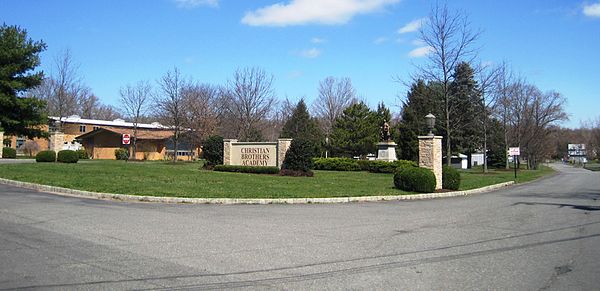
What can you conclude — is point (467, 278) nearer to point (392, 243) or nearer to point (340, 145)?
point (392, 243)

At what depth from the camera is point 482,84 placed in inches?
1398

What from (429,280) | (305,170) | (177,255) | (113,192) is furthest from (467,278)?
(305,170)

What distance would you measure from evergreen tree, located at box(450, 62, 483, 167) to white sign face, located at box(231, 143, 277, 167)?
11768mm

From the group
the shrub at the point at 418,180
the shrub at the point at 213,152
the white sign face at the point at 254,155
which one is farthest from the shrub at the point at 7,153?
the shrub at the point at 418,180

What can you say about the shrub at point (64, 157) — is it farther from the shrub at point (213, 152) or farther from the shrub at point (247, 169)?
the shrub at point (247, 169)

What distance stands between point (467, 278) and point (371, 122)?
4495cm

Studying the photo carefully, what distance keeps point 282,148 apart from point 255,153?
8.41ft

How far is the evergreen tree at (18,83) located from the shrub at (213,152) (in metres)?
13.9

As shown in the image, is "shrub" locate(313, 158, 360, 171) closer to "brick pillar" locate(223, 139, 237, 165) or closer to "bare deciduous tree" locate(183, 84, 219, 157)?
"brick pillar" locate(223, 139, 237, 165)

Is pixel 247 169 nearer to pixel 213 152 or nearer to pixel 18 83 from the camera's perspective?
pixel 213 152

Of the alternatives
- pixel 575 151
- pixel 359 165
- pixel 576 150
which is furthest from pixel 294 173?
pixel 575 151

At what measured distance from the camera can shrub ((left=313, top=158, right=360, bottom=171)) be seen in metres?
35.4

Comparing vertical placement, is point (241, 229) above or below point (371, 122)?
below

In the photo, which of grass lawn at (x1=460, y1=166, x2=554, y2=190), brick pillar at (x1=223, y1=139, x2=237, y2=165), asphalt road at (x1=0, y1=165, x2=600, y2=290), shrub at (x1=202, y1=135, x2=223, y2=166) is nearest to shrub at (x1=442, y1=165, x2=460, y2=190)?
grass lawn at (x1=460, y1=166, x2=554, y2=190)
